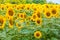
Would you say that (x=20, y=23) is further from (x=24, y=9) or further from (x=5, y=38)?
(x=24, y=9)

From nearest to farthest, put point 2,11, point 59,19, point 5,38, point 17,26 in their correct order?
point 5,38 → point 17,26 → point 59,19 → point 2,11

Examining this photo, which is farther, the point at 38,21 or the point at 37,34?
the point at 38,21

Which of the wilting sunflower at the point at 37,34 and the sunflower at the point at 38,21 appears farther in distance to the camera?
the sunflower at the point at 38,21

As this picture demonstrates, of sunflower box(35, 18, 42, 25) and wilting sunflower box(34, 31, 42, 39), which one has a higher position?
sunflower box(35, 18, 42, 25)

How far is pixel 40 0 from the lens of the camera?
11.9 meters

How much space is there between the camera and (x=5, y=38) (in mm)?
2041

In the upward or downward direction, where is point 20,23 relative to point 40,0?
upward

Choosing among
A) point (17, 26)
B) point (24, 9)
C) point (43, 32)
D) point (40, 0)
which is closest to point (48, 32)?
point (43, 32)

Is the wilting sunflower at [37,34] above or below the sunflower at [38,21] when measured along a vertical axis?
below

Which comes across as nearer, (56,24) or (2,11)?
(56,24)

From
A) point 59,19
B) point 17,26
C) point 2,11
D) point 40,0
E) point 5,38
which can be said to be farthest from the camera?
point 40,0

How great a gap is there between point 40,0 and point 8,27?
31.9 feet

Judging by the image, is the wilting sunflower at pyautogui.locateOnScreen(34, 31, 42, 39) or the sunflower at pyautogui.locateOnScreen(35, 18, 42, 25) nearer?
the wilting sunflower at pyautogui.locateOnScreen(34, 31, 42, 39)

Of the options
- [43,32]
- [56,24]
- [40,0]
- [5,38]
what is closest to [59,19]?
[56,24]
